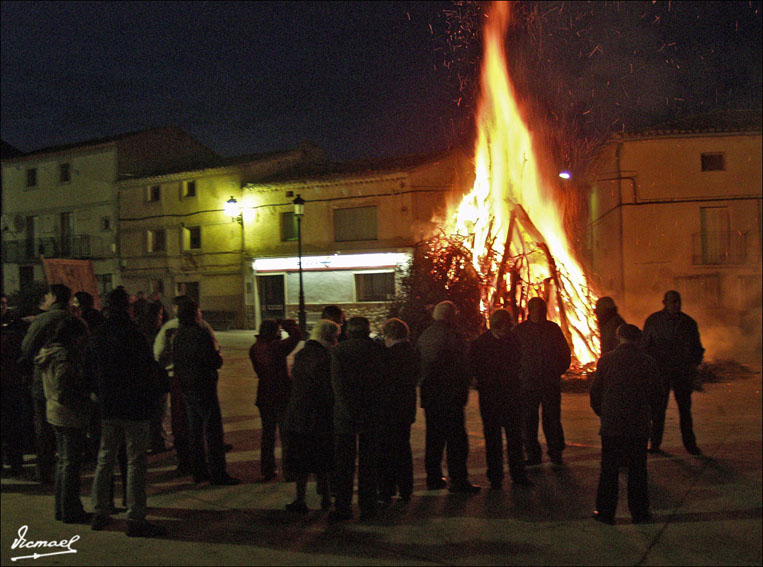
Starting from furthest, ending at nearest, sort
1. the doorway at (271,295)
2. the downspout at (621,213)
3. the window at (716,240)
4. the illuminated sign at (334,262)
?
the doorway at (271,295), the illuminated sign at (334,262), the downspout at (621,213), the window at (716,240)

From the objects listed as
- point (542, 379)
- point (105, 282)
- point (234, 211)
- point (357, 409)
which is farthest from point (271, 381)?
point (105, 282)

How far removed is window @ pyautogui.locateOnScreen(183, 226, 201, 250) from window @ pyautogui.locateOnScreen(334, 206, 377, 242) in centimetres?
751

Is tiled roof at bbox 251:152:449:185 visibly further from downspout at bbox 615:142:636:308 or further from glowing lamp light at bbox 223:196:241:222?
downspout at bbox 615:142:636:308

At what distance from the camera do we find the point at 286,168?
3356 cm

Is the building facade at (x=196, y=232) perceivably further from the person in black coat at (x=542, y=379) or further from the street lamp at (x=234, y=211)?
the person in black coat at (x=542, y=379)

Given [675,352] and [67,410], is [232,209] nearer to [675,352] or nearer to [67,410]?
[675,352]

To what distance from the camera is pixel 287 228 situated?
31.1 m

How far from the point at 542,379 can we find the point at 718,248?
1825 cm

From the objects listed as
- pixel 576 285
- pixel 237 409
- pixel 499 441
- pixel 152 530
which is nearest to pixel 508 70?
pixel 576 285

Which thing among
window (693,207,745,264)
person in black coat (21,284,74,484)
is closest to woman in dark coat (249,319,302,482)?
person in black coat (21,284,74,484)

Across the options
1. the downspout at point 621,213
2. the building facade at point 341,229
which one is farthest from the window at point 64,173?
the downspout at point 621,213

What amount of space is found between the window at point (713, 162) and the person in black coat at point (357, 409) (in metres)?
19.8

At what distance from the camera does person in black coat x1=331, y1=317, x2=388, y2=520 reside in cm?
523

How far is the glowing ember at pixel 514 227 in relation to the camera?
41.4 feet
